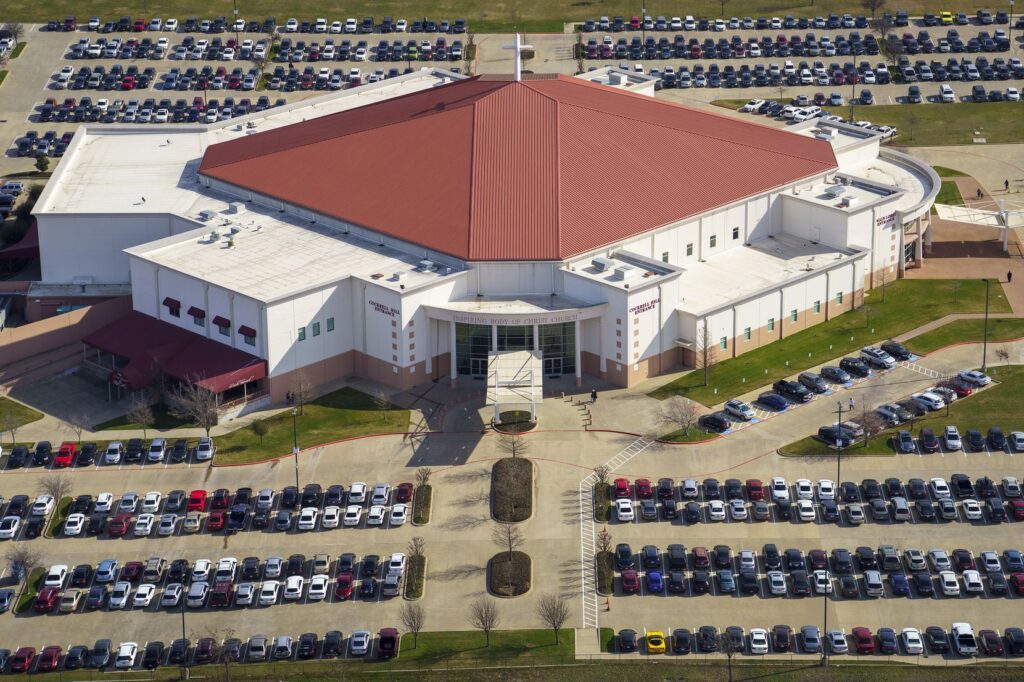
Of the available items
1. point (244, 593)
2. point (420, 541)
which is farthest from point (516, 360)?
point (244, 593)

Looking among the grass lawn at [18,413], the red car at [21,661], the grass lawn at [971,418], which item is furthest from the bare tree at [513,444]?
the red car at [21,661]

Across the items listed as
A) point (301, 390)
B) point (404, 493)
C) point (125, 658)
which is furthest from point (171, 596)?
point (301, 390)

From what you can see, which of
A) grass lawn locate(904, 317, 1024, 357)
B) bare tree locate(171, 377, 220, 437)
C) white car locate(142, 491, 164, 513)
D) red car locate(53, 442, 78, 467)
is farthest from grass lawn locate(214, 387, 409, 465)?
grass lawn locate(904, 317, 1024, 357)

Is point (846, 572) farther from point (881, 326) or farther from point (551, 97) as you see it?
point (551, 97)

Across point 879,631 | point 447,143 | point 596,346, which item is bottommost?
point 879,631

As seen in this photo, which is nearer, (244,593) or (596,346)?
(244,593)
